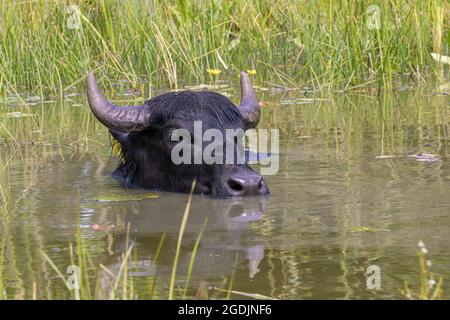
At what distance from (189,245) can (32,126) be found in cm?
547

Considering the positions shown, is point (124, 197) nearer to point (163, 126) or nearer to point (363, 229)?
point (163, 126)

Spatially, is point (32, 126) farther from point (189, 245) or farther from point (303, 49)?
point (189, 245)

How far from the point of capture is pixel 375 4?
13133 millimetres

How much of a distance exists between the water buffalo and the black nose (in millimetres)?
245

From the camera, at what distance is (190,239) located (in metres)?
6.57

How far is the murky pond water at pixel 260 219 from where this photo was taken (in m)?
5.47

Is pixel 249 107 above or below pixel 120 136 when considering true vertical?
above

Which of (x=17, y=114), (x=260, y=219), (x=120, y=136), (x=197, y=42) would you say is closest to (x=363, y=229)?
(x=260, y=219)

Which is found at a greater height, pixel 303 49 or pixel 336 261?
pixel 303 49

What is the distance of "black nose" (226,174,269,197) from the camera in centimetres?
774

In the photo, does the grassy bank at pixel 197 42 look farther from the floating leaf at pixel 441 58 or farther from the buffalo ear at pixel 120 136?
the buffalo ear at pixel 120 136

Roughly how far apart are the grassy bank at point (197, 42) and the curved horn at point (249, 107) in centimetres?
313

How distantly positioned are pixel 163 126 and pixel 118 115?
1.22ft
